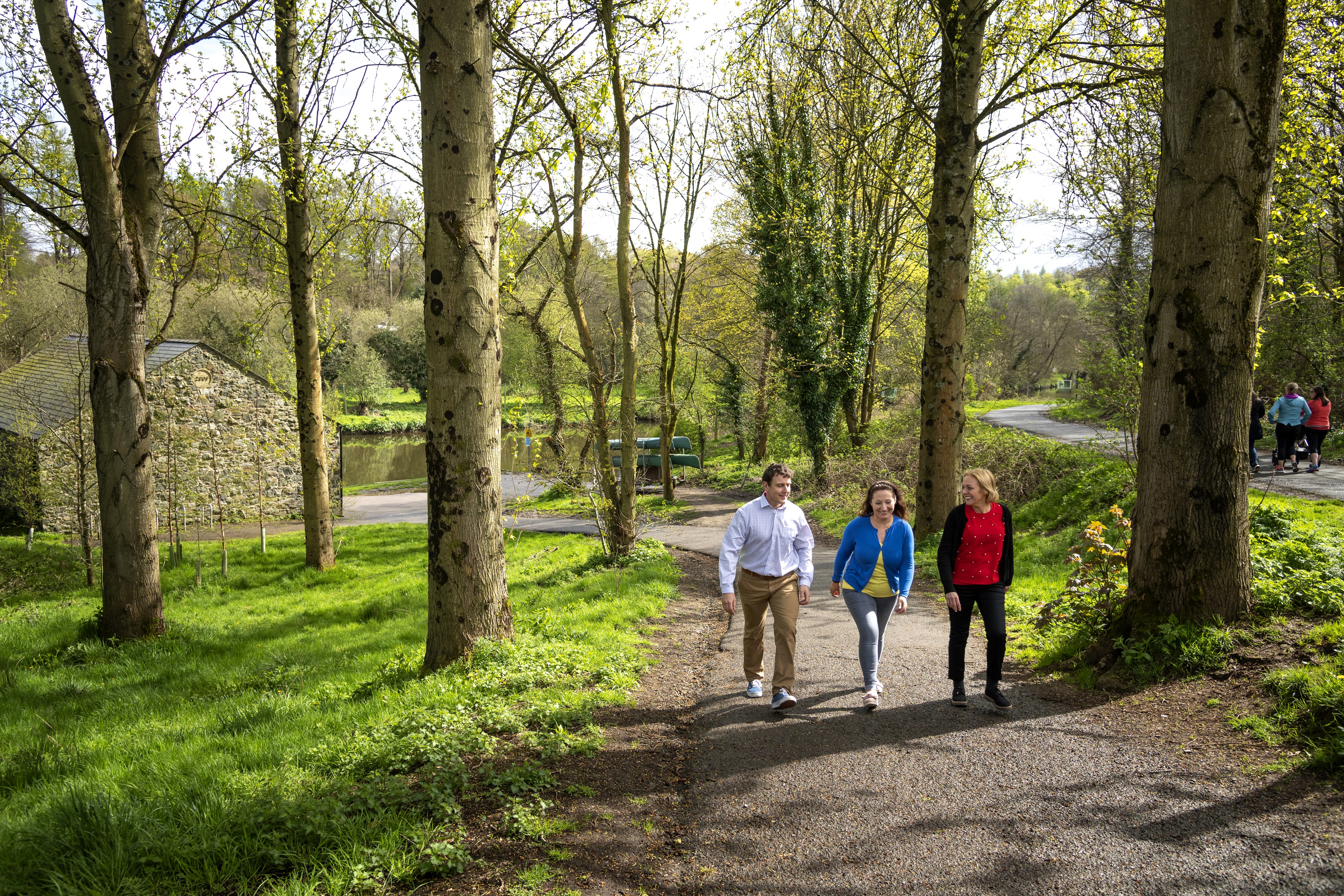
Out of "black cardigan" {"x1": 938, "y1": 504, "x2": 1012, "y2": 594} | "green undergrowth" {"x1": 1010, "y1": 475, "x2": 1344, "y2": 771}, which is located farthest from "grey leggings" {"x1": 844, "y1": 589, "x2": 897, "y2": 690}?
"green undergrowth" {"x1": 1010, "y1": 475, "x2": 1344, "y2": 771}

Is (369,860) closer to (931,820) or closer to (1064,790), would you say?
(931,820)

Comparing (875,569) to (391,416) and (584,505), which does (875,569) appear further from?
(391,416)

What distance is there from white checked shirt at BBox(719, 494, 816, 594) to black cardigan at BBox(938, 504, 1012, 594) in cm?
99

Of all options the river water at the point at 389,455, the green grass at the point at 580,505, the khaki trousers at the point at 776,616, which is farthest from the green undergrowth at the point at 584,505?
the khaki trousers at the point at 776,616

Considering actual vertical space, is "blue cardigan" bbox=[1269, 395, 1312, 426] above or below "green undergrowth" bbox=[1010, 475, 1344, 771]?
above

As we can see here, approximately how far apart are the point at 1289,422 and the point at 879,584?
550 inches

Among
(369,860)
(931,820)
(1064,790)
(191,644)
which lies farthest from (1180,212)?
(191,644)

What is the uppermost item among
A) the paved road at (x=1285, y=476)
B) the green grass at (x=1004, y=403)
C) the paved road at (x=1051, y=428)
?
the green grass at (x=1004, y=403)

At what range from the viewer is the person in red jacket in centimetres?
1405

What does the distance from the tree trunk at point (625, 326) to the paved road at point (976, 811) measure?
6850 millimetres

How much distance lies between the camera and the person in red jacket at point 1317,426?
553 inches

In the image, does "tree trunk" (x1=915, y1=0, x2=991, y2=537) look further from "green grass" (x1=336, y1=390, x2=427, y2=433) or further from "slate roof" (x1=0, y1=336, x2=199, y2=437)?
"green grass" (x1=336, y1=390, x2=427, y2=433)

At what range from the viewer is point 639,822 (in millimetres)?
3938

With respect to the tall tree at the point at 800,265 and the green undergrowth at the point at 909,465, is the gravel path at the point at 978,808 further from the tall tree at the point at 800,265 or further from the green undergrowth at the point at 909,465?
the tall tree at the point at 800,265
